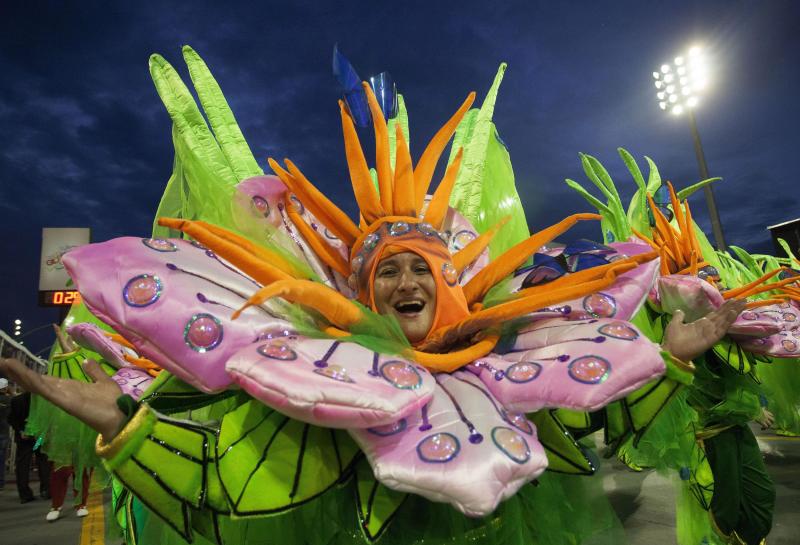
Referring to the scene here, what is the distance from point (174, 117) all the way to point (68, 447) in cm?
209

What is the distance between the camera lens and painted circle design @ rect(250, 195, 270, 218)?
1.59m

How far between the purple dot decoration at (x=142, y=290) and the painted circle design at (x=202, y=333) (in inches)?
3.6

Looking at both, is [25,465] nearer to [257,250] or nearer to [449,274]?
[257,250]

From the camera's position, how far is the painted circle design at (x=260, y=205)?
159 centimetres

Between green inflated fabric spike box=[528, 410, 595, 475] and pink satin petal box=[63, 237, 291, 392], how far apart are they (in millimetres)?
670

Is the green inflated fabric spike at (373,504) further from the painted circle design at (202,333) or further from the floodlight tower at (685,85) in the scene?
the floodlight tower at (685,85)

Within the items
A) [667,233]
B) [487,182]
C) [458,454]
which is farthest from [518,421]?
[667,233]

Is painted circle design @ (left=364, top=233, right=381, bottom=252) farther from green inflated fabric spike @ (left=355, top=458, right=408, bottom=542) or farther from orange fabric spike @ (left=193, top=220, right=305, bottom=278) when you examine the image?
green inflated fabric spike @ (left=355, top=458, right=408, bottom=542)

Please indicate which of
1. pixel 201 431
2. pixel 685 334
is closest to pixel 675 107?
pixel 685 334

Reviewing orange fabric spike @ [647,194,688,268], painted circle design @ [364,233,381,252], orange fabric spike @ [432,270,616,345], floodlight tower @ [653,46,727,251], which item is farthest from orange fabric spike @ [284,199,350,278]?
floodlight tower @ [653,46,727,251]

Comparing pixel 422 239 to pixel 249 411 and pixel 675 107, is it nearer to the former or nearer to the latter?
pixel 249 411

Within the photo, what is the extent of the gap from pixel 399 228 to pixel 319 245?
0.28m

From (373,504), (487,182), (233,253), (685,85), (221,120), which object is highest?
(685,85)

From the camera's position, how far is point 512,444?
1034mm
